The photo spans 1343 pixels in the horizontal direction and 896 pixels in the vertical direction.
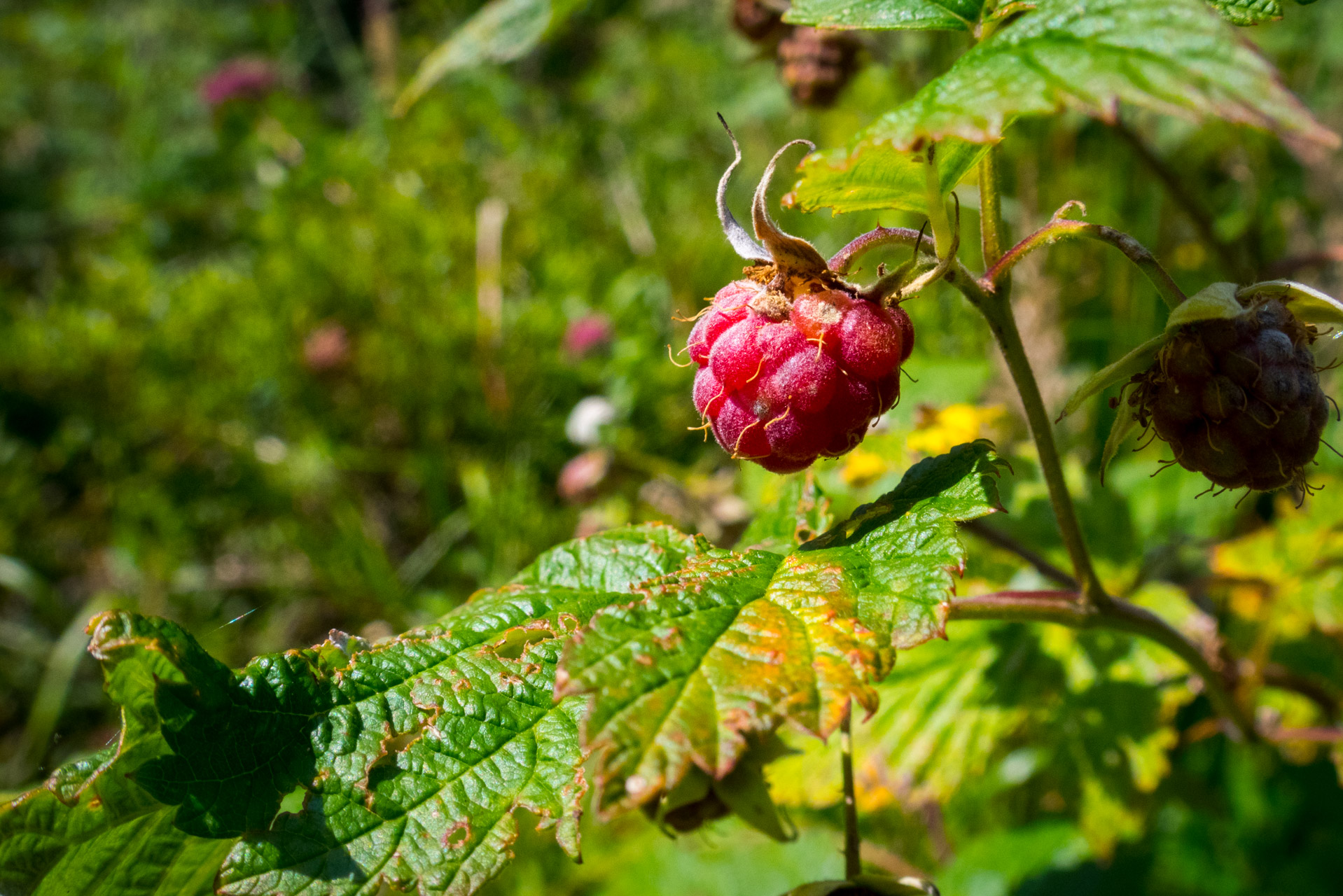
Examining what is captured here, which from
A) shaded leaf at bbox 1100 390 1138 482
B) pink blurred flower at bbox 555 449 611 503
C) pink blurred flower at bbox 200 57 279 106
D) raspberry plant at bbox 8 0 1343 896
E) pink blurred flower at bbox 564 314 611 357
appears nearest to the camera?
raspberry plant at bbox 8 0 1343 896

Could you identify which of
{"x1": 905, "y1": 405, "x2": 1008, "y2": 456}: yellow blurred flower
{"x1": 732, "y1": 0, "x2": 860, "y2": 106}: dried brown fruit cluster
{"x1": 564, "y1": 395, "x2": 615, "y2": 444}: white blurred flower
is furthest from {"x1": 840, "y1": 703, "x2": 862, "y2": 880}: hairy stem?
{"x1": 564, "y1": 395, "x2": 615, "y2": 444}: white blurred flower

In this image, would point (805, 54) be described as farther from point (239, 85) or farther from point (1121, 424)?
point (239, 85)

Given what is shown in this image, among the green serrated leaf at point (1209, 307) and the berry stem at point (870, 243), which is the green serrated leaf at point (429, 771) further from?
the green serrated leaf at point (1209, 307)

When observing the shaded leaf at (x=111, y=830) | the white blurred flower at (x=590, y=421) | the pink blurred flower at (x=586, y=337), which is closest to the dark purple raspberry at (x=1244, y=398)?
the shaded leaf at (x=111, y=830)

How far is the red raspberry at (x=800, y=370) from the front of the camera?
0.59 meters

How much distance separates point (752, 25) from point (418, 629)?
1.26m

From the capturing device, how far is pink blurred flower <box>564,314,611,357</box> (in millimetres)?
2330

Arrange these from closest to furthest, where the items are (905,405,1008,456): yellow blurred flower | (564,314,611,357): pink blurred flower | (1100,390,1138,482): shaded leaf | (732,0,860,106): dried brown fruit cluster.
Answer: (1100,390,1138,482): shaded leaf → (905,405,1008,456): yellow blurred flower → (732,0,860,106): dried brown fruit cluster → (564,314,611,357): pink blurred flower

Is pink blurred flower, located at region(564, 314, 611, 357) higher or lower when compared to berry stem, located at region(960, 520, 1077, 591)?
lower

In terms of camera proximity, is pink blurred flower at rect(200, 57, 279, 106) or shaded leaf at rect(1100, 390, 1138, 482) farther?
pink blurred flower at rect(200, 57, 279, 106)

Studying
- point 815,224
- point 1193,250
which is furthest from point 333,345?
point 1193,250

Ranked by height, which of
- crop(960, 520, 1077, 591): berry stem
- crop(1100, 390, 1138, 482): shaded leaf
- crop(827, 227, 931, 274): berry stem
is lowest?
crop(960, 520, 1077, 591): berry stem

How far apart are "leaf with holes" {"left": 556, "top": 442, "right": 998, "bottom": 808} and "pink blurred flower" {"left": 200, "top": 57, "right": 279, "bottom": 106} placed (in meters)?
3.82

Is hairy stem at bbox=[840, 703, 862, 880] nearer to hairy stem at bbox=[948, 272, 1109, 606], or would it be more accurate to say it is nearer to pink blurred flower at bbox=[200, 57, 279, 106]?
hairy stem at bbox=[948, 272, 1109, 606]
